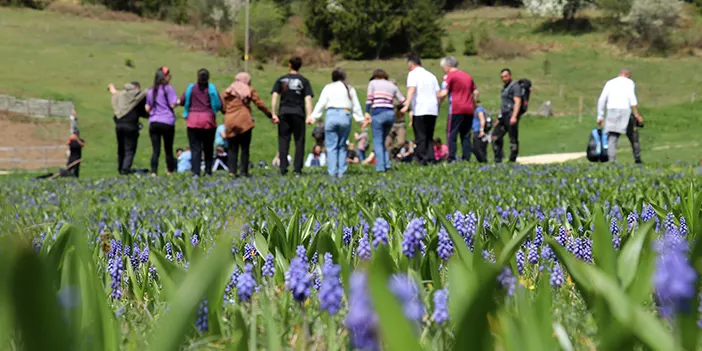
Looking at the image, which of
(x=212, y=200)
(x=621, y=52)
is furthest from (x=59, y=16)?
(x=212, y=200)

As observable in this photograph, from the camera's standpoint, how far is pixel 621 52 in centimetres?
6969

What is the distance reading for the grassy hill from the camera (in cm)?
3262

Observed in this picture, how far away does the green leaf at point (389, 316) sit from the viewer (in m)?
0.85

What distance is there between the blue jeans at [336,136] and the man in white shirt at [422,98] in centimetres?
151

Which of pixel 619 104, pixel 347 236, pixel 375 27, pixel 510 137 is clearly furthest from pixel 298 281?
pixel 375 27

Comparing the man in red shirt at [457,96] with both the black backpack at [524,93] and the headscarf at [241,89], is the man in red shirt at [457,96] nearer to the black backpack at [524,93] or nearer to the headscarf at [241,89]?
the black backpack at [524,93]

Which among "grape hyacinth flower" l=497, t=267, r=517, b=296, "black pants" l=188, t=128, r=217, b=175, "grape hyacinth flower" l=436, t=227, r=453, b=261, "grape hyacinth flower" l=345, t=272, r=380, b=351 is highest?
"grape hyacinth flower" l=345, t=272, r=380, b=351

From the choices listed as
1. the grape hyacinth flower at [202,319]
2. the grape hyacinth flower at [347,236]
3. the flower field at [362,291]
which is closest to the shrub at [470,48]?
the flower field at [362,291]

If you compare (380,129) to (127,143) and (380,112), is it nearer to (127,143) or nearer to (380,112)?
(380,112)

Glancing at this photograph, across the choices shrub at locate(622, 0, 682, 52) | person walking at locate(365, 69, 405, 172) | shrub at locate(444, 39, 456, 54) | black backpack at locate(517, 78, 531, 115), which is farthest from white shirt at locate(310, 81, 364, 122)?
shrub at locate(622, 0, 682, 52)

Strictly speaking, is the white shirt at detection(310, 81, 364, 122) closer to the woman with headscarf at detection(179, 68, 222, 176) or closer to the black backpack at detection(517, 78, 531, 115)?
the woman with headscarf at detection(179, 68, 222, 176)

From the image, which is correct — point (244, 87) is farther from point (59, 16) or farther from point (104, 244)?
point (59, 16)

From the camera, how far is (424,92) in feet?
43.2

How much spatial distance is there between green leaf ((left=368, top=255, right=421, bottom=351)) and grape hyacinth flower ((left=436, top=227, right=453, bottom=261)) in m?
1.40
